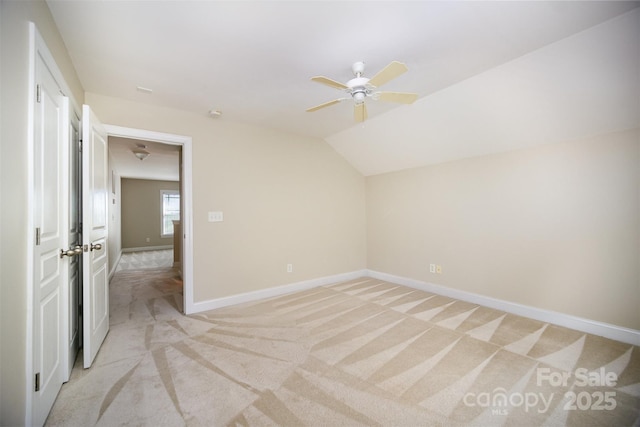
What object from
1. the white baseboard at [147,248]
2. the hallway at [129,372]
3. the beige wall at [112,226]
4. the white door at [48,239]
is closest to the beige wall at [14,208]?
the white door at [48,239]

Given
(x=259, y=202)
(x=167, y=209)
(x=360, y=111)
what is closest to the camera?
(x=360, y=111)

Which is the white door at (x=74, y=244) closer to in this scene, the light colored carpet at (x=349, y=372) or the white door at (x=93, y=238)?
the white door at (x=93, y=238)

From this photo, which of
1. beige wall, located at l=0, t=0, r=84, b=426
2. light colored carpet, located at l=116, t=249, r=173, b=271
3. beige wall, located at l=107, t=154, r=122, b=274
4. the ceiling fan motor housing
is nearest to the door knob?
beige wall, located at l=0, t=0, r=84, b=426

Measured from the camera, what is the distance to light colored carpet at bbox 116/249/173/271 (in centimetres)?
638

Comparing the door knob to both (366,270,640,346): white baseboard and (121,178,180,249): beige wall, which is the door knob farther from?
(121,178,180,249): beige wall

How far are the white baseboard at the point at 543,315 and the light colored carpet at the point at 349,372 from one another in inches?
4.1

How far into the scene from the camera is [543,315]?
3.04 meters

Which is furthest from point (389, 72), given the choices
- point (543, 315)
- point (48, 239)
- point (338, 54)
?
point (543, 315)

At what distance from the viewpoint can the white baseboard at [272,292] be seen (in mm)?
3488

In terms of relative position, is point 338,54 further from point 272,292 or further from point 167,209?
point 167,209

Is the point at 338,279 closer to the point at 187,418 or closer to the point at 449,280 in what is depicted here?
the point at 449,280

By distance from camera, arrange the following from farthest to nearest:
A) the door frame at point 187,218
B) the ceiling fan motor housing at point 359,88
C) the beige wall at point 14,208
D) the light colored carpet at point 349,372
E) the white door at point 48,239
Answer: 1. the door frame at point 187,218
2. the ceiling fan motor housing at point 359,88
3. the light colored carpet at point 349,372
4. the white door at point 48,239
5. the beige wall at point 14,208

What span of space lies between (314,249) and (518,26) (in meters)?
3.62

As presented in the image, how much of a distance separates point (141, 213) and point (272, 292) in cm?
752
